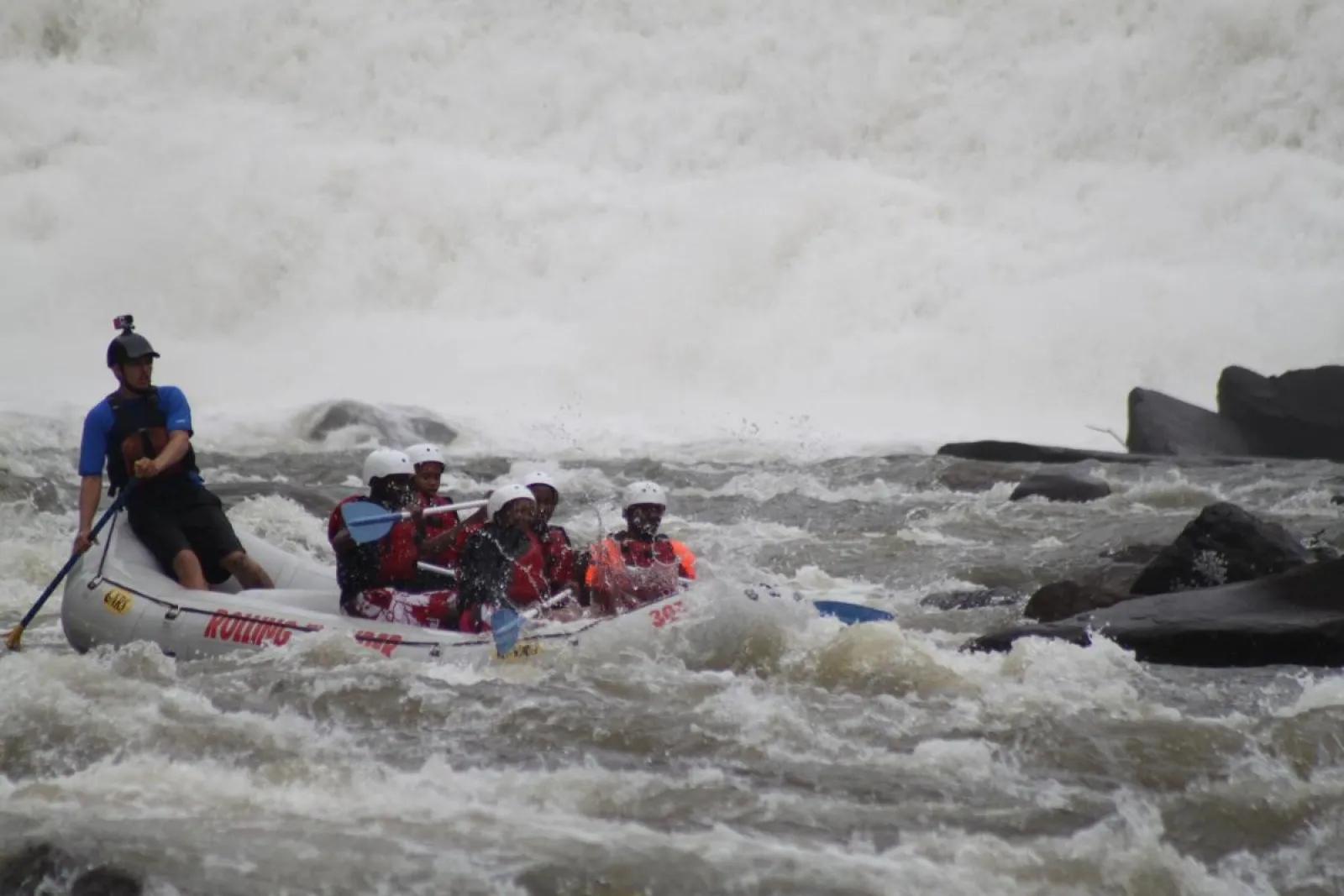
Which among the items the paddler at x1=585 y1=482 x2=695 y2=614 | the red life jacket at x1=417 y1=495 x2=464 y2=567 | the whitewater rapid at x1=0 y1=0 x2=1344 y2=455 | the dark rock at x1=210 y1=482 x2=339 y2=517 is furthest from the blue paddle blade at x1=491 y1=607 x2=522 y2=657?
the whitewater rapid at x1=0 y1=0 x2=1344 y2=455

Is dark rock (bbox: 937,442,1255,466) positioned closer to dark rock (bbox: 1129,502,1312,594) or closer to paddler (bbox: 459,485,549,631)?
dark rock (bbox: 1129,502,1312,594)

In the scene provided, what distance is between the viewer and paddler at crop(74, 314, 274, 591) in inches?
231

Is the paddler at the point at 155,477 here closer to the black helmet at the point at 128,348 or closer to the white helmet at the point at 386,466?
the black helmet at the point at 128,348

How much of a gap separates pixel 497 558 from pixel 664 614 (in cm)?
66

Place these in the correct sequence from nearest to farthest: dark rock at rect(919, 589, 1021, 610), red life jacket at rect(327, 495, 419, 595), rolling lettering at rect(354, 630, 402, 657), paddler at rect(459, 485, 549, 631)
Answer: rolling lettering at rect(354, 630, 402, 657) < paddler at rect(459, 485, 549, 631) < red life jacket at rect(327, 495, 419, 595) < dark rock at rect(919, 589, 1021, 610)

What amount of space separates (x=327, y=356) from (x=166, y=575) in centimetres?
1207

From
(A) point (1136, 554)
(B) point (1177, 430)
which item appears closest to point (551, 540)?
(A) point (1136, 554)

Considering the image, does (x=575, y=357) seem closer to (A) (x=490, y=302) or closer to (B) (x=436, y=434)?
(A) (x=490, y=302)

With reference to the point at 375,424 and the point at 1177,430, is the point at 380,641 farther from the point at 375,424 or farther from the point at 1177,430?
the point at 1177,430

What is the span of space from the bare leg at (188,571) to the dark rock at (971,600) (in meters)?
3.39

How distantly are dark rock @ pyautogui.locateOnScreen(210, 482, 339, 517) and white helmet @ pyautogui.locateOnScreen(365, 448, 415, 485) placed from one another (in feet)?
15.1

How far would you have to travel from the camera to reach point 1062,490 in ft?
37.9

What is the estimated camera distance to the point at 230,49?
21609 mm

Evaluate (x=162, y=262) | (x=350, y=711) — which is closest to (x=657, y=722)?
(x=350, y=711)
